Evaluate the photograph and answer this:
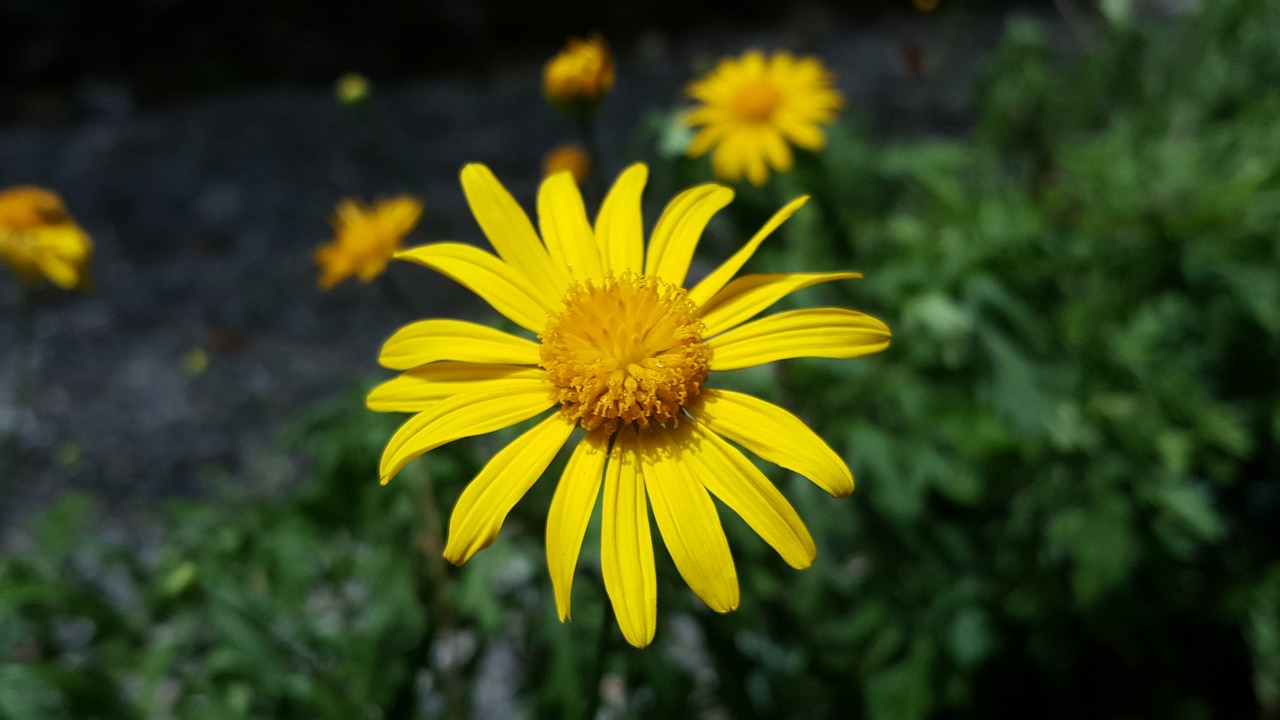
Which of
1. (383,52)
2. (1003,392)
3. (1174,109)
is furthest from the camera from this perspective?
(383,52)

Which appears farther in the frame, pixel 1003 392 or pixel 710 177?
pixel 710 177

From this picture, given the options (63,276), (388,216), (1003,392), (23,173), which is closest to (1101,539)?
(1003,392)

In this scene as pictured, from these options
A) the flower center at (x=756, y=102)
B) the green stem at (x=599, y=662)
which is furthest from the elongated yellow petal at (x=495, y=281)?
the flower center at (x=756, y=102)

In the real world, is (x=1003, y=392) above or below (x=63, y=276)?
below

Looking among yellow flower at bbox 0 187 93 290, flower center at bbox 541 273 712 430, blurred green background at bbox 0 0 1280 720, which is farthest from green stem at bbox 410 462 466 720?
yellow flower at bbox 0 187 93 290

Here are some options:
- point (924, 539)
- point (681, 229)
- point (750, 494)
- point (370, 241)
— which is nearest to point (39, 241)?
point (370, 241)

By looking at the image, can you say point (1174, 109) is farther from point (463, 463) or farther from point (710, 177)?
point (463, 463)

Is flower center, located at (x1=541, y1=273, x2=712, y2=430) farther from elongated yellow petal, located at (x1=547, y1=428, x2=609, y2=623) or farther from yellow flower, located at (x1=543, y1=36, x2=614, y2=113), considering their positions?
yellow flower, located at (x1=543, y1=36, x2=614, y2=113)
